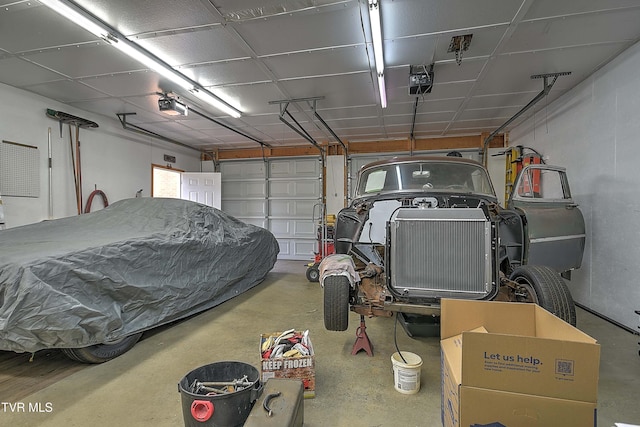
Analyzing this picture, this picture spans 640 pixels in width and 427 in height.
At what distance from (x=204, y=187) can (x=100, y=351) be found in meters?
6.15

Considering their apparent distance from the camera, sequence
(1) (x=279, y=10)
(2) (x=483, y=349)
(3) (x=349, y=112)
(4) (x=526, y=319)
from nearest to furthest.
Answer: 1. (2) (x=483, y=349)
2. (4) (x=526, y=319)
3. (1) (x=279, y=10)
4. (3) (x=349, y=112)

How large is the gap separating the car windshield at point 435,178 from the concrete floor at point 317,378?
161 centimetres

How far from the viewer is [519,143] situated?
6.34m

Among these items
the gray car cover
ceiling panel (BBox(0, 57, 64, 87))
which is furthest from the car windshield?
ceiling panel (BBox(0, 57, 64, 87))

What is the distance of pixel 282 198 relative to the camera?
27.9ft

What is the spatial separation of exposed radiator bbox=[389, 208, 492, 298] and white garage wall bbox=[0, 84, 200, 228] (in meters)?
5.45

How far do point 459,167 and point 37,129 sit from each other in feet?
20.2

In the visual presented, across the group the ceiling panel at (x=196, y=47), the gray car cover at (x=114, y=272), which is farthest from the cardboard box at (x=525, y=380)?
the ceiling panel at (x=196, y=47)

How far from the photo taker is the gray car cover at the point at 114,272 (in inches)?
80.0

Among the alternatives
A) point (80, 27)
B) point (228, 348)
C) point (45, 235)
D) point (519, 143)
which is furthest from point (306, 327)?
point (519, 143)

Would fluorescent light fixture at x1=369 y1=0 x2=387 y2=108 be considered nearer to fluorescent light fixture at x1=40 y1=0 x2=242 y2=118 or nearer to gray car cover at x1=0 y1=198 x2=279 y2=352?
fluorescent light fixture at x1=40 y1=0 x2=242 y2=118

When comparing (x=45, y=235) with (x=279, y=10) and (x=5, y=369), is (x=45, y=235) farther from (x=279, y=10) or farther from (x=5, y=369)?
(x=279, y=10)

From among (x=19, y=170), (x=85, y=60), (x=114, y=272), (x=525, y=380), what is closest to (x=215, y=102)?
(x=85, y=60)

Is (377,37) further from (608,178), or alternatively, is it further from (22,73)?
(22,73)
